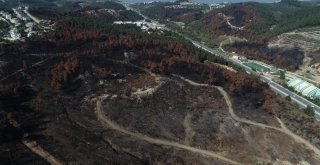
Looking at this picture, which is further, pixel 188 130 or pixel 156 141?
pixel 188 130

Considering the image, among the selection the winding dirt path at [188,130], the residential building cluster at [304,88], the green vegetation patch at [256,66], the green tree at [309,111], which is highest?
the winding dirt path at [188,130]

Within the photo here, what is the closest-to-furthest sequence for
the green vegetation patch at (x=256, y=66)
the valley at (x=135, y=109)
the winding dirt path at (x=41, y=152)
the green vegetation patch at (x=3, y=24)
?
1. the winding dirt path at (x=41, y=152)
2. the valley at (x=135, y=109)
3. the green vegetation patch at (x=3, y=24)
4. the green vegetation patch at (x=256, y=66)

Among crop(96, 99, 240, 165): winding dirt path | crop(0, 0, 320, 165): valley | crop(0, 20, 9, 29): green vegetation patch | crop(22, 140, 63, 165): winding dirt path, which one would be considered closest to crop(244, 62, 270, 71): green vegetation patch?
crop(0, 0, 320, 165): valley

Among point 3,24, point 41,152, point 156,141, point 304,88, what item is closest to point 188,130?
point 156,141

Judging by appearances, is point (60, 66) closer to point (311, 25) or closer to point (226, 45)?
point (226, 45)

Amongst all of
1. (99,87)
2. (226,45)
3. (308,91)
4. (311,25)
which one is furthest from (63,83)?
(311,25)

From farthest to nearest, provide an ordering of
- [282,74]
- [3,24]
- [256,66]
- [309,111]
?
[256,66], [3,24], [282,74], [309,111]

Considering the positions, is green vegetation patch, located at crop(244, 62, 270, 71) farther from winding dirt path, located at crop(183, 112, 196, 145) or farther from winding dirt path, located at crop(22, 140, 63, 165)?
winding dirt path, located at crop(22, 140, 63, 165)

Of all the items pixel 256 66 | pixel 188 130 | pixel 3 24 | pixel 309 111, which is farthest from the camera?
pixel 256 66

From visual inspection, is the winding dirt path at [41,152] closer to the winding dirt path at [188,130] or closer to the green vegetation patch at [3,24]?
the winding dirt path at [188,130]

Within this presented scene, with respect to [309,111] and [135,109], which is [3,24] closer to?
[135,109]

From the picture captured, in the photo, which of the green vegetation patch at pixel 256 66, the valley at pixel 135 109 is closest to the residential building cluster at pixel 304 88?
the valley at pixel 135 109

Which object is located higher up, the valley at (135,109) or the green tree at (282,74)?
the valley at (135,109)
